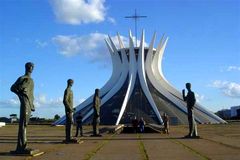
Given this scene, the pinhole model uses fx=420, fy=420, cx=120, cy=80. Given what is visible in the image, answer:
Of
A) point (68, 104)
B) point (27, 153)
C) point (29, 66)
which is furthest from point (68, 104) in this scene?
point (27, 153)

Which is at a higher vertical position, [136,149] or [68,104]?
[68,104]

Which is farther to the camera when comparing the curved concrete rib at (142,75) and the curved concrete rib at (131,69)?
the curved concrete rib at (131,69)

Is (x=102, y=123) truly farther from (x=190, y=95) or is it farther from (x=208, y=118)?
(x=190, y=95)

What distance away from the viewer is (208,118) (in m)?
55.8

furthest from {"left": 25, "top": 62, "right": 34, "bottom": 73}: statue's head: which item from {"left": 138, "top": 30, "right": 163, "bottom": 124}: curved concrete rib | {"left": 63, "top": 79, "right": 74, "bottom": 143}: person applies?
{"left": 138, "top": 30, "right": 163, "bottom": 124}: curved concrete rib

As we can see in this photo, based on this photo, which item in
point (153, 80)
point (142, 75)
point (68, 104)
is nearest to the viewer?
point (68, 104)

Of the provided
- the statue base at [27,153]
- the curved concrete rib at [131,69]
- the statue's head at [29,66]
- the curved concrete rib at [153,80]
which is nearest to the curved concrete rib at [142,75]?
the curved concrete rib at [131,69]

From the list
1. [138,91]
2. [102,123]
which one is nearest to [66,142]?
[102,123]

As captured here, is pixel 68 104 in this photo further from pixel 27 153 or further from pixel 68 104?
pixel 27 153

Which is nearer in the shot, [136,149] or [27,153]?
[27,153]

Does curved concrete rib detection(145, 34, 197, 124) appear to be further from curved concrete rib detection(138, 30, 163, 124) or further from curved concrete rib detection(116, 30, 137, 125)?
curved concrete rib detection(116, 30, 137, 125)

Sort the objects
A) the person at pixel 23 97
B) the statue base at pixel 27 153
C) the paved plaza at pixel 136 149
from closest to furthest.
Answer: the paved plaza at pixel 136 149 → the statue base at pixel 27 153 → the person at pixel 23 97

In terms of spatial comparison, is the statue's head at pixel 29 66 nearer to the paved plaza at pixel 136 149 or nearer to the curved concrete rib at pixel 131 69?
the paved plaza at pixel 136 149

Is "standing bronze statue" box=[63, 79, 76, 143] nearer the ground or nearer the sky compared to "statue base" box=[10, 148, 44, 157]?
nearer the sky
